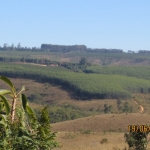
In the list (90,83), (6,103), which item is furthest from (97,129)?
(90,83)

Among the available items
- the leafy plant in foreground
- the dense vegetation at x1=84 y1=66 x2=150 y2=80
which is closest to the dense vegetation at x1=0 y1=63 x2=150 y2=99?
the dense vegetation at x1=84 y1=66 x2=150 y2=80

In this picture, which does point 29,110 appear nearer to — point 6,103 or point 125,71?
point 6,103

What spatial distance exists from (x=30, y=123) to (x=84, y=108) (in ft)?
273

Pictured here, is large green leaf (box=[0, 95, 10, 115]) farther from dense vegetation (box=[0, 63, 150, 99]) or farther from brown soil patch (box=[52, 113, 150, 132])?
dense vegetation (box=[0, 63, 150, 99])

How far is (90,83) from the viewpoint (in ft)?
375

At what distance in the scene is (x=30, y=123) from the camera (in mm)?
6184

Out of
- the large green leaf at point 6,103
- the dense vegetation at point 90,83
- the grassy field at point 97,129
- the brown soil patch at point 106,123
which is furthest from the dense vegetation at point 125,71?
the large green leaf at point 6,103

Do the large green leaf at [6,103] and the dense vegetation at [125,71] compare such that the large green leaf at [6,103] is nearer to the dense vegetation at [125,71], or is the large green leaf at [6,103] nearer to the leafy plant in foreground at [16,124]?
the leafy plant in foreground at [16,124]

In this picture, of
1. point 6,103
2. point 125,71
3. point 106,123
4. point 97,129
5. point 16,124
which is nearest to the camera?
point 6,103

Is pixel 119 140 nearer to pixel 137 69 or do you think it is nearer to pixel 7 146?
pixel 7 146

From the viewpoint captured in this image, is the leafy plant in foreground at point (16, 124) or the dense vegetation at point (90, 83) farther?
the dense vegetation at point (90, 83)

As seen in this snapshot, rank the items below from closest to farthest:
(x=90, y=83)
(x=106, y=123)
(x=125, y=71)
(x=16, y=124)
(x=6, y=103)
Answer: (x=6, y=103) < (x=16, y=124) < (x=106, y=123) < (x=90, y=83) < (x=125, y=71)

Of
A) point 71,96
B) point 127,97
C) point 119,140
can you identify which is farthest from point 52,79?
point 119,140

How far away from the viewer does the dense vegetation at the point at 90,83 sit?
Answer: 104562mm
